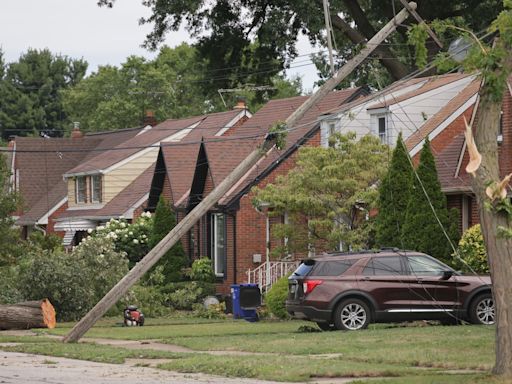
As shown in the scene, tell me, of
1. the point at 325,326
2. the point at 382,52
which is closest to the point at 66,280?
the point at 325,326

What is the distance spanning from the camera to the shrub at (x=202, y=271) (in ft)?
141

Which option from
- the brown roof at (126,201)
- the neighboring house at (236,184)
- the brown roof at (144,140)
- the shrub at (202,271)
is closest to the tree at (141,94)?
the brown roof at (144,140)

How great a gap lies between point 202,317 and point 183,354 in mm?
14949

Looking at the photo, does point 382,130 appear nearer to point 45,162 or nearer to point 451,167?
point 451,167

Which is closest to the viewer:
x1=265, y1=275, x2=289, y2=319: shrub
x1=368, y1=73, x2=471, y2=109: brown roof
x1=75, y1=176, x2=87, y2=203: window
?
x1=265, y1=275, x2=289, y2=319: shrub

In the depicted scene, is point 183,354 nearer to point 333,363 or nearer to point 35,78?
point 333,363

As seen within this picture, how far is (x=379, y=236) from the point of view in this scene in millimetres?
32719

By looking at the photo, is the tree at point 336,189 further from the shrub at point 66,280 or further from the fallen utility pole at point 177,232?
the fallen utility pole at point 177,232

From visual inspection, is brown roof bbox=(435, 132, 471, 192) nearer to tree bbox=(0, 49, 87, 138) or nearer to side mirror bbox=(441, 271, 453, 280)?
side mirror bbox=(441, 271, 453, 280)

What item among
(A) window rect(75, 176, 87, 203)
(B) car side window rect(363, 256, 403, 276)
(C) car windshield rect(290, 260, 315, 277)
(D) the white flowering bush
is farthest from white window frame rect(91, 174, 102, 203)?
(B) car side window rect(363, 256, 403, 276)

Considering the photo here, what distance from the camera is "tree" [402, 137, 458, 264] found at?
31.7 metres

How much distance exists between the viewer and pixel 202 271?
43.0 meters

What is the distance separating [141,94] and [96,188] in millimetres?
25352

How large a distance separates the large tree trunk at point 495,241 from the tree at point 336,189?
685 inches
